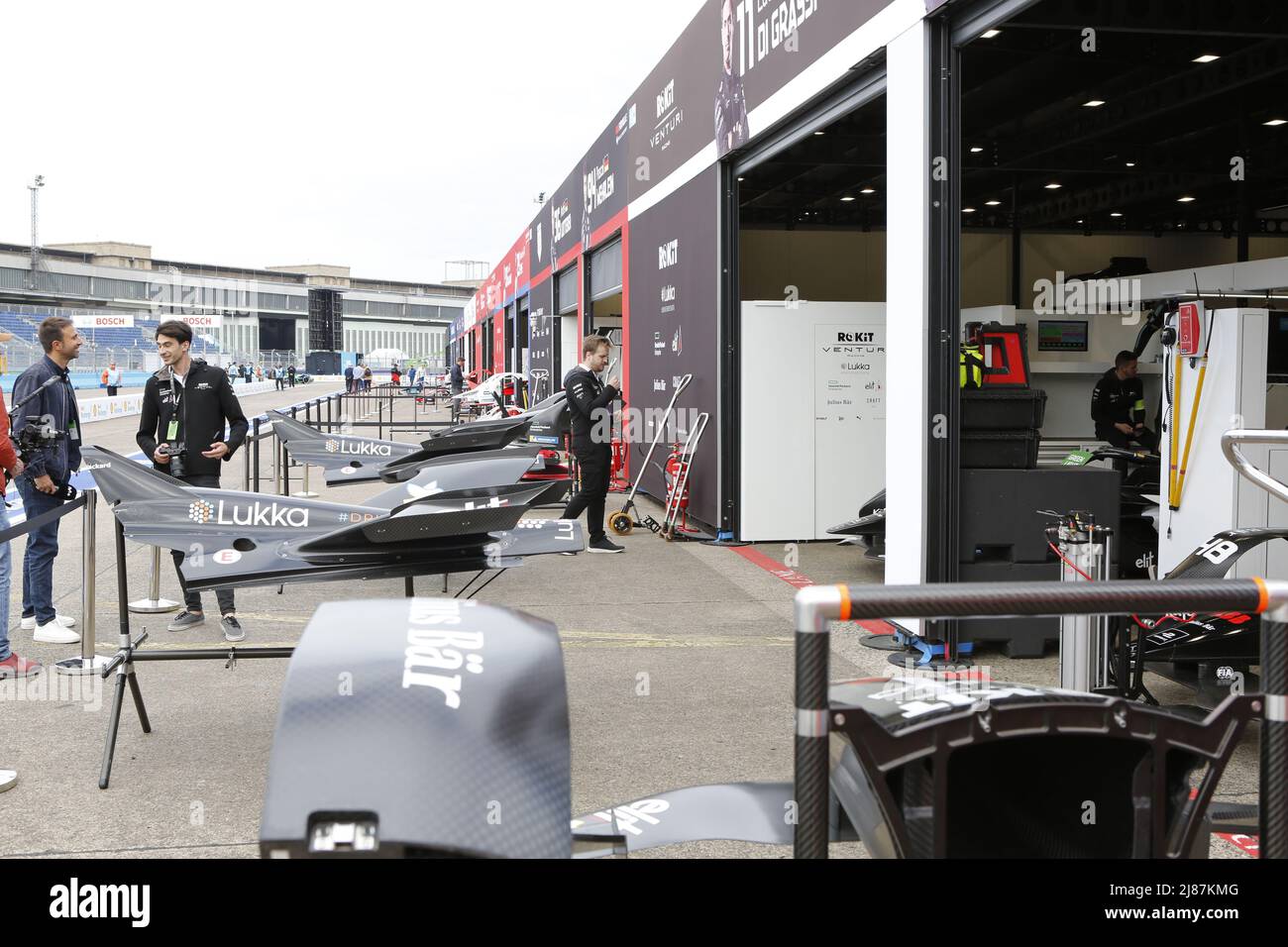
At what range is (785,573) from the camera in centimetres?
932

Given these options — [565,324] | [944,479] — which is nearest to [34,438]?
[944,479]

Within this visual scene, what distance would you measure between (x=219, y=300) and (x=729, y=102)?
96.6m

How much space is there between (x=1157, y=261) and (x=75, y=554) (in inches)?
650

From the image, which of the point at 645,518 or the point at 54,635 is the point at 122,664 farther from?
the point at 645,518

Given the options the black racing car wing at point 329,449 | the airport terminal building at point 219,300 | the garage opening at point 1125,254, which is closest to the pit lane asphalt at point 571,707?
the black racing car wing at point 329,449

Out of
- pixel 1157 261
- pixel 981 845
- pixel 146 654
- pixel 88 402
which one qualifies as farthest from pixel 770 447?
pixel 88 402

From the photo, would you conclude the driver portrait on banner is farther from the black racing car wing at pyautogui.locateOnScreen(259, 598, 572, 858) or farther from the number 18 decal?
the black racing car wing at pyautogui.locateOnScreen(259, 598, 572, 858)

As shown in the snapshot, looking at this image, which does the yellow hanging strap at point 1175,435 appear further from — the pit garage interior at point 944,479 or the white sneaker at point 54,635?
the white sneaker at point 54,635

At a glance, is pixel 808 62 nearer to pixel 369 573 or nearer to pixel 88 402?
pixel 369 573

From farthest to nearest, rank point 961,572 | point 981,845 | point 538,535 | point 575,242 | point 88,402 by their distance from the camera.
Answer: point 88,402, point 575,242, point 961,572, point 538,535, point 981,845

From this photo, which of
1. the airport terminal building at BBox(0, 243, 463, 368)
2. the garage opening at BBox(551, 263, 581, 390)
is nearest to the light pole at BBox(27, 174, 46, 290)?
the airport terminal building at BBox(0, 243, 463, 368)

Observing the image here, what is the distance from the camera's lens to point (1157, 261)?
736 inches

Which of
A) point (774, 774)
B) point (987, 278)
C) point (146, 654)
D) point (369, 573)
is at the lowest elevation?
point (774, 774)

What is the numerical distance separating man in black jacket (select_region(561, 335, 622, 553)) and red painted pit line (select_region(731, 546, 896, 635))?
1196mm
